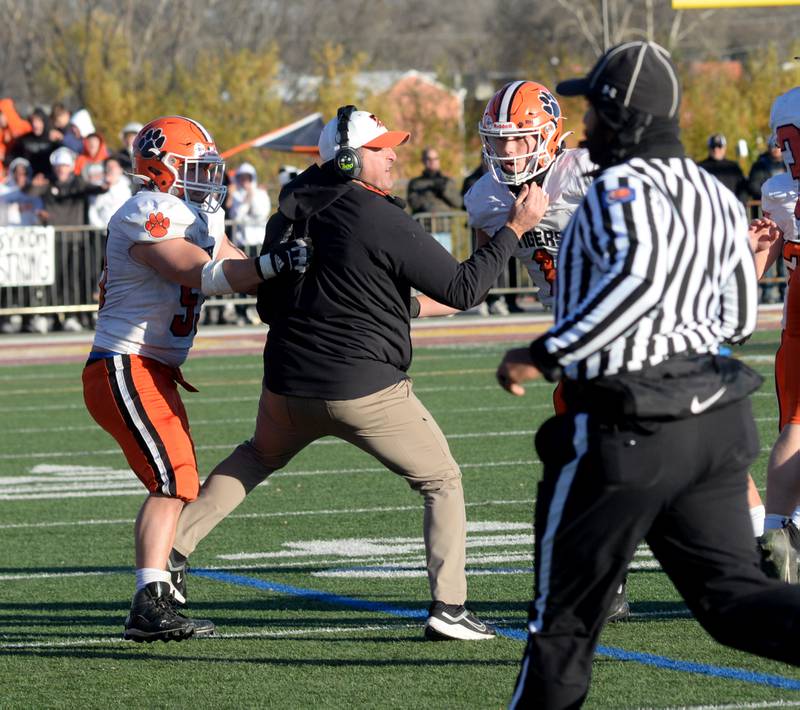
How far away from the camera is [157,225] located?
634cm

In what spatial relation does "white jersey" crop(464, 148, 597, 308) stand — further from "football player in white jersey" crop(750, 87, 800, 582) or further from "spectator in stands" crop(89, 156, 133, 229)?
"spectator in stands" crop(89, 156, 133, 229)

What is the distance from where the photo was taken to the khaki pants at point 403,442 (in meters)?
6.19

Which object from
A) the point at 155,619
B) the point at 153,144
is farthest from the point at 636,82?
the point at 155,619

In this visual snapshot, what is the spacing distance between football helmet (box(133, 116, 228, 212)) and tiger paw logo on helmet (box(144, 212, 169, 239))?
Result: 0.96 ft

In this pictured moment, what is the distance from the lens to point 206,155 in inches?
262

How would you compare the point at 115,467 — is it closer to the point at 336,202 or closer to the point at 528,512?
the point at 528,512

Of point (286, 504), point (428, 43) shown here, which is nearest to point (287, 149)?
point (286, 504)

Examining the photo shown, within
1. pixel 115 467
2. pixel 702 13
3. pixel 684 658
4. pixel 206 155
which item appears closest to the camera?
pixel 684 658

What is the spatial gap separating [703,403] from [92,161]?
18664 mm

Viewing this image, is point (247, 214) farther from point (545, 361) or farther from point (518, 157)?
point (545, 361)

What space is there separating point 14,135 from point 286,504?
15610mm

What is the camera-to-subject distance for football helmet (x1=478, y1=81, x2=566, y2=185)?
652 cm

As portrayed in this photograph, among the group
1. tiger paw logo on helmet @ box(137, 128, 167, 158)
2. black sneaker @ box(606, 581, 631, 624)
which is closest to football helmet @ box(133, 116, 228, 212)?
tiger paw logo on helmet @ box(137, 128, 167, 158)

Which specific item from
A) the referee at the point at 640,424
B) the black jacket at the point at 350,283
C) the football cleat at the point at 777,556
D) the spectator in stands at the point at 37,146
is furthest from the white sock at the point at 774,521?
the spectator in stands at the point at 37,146
